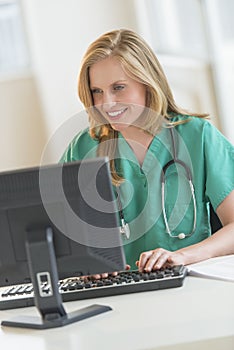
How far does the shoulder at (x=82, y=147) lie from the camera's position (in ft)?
7.18

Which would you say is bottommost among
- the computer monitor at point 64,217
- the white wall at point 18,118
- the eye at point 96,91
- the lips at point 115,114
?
the white wall at point 18,118

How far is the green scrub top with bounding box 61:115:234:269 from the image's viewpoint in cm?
205

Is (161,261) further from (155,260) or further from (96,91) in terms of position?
(96,91)

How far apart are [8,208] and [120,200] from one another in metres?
0.58

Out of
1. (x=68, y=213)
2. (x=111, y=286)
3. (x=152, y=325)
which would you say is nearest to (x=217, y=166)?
(x=111, y=286)

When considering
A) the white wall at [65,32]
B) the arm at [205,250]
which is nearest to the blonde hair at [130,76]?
the arm at [205,250]

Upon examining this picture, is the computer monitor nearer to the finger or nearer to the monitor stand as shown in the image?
the monitor stand

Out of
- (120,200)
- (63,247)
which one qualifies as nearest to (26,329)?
(63,247)

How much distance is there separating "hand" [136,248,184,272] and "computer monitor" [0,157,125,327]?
22 centimetres

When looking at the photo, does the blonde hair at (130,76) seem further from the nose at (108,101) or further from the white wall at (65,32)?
the white wall at (65,32)

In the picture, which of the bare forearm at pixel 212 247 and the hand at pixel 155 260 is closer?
the hand at pixel 155 260

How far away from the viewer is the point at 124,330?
1354mm

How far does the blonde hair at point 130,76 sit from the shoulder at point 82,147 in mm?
34

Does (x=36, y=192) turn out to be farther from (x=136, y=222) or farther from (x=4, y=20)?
(x=4, y=20)
